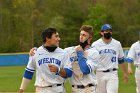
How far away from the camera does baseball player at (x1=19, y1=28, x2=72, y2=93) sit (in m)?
7.59

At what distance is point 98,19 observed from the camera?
56812mm

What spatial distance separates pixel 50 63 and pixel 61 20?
53126 millimetres

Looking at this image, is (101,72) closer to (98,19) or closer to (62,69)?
(62,69)

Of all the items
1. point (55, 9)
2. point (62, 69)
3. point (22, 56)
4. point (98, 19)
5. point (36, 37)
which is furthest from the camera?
point (55, 9)

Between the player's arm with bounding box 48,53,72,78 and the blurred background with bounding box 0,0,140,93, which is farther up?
the blurred background with bounding box 0,0,140,93

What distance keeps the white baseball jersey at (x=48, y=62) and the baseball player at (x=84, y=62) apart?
212 millimetres

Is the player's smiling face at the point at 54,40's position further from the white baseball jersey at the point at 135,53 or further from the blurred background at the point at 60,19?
the blurred background at the point at 60,19

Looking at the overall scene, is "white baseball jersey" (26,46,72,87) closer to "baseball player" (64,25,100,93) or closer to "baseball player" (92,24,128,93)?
"baseball player" (64,25,100,93)

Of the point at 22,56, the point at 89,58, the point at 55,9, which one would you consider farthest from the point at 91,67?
the point at 55,9

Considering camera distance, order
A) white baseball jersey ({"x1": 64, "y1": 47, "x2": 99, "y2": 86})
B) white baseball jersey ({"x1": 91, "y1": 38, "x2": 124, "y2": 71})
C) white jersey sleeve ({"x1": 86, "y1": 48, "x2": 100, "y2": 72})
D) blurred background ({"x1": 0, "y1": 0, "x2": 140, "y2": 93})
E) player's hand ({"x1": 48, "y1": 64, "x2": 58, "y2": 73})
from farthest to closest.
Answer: blurred background ({"x1": 0, "y1": 0, "x2": 140, "y2": 93}) < white baseball jersey ({"x1": 91, "y1": 38, "x2": 124, "y2": 71}) < white baseball jersey ({"x1": 64, "y1": 47, "x2": 99, "y2": 86}) < white jersey sleeve ({"x1": 86, "y1": 48, "x2": 100, "y2": 72}) < player's hand ({"x1": 48, "y1": 64, "x2": 58, "y2": 73})

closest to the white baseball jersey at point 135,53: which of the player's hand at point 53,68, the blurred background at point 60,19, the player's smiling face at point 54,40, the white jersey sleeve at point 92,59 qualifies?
the white jersey sleeve at point 92,59

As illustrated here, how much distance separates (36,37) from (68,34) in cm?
552

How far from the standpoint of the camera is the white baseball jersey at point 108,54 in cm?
1177

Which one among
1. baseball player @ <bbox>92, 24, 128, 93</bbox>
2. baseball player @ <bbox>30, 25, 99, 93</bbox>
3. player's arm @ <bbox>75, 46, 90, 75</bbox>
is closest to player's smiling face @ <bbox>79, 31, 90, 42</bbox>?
baseball player @ <bbox>30, 25, 99, 93</bbox>
